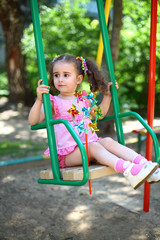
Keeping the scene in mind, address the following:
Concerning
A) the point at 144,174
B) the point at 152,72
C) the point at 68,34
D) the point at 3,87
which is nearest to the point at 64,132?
the point at 144,174

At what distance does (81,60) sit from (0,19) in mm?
5911

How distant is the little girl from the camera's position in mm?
2277

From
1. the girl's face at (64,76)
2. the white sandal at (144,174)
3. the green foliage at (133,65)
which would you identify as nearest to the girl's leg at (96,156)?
the white sandal at (144,174)

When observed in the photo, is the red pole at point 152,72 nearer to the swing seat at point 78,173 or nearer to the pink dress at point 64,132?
the pink dress at point 64,132

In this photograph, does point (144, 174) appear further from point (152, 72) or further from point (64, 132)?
point (152, 72)

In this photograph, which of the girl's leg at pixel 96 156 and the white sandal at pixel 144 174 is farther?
the girl's leg at pixel 96 156

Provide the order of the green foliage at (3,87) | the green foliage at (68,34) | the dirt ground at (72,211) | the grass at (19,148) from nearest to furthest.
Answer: the dirt ground at (72,211)
the grass at (19,148)
the green foliage at (68,34)
the green foliage at (3,87)

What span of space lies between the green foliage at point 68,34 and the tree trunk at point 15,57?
1.27ft

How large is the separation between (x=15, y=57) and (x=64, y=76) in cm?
707

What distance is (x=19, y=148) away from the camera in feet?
19.6

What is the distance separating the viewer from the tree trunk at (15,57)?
8317 millimetres

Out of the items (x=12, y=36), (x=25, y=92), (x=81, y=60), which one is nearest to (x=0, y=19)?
(x=12, y=36)

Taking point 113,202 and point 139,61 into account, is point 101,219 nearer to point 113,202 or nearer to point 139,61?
point 113,202

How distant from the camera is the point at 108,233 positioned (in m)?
3.00
